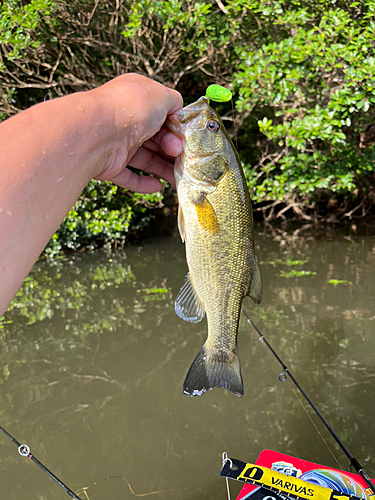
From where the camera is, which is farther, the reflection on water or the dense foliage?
the dense foliage

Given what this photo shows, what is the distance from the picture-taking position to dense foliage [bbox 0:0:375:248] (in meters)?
6.82

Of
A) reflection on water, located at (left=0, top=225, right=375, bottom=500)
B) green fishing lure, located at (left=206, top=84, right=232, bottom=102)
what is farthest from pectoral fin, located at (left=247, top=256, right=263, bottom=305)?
reflection on water, located at (left=0, top=225, right=375, bottom=500)

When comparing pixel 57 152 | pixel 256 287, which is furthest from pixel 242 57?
pixel 57 152

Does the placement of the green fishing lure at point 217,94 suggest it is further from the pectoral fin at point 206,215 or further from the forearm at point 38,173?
the forearm at point 38,173

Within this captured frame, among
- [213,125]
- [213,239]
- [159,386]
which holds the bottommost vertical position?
[159,386]

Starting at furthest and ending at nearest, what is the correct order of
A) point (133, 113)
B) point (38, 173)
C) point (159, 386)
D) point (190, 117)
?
1. point (159, 386)
2. point (190, 117)
3. point (133, 113)
4. point (38, 173)

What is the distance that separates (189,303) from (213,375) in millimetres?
314

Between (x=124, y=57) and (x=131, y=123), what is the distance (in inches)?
314

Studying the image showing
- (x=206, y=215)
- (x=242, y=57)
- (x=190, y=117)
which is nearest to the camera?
(x=206, y=215)

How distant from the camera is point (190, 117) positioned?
1833mm

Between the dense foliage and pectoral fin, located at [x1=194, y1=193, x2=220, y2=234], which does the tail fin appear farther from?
the dense foliage

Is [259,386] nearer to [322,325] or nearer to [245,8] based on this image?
[322,325]

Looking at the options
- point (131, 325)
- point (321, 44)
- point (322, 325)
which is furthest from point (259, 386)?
point (321, 44)

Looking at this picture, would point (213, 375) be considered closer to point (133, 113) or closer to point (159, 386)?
point (133, 113)
